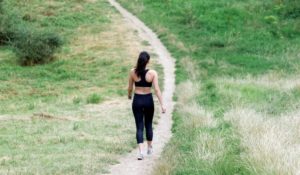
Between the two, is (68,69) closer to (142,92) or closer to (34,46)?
(34,46)

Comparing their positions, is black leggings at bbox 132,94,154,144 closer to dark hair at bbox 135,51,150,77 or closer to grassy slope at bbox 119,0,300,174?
dark hair at bbox 135,51,150,77

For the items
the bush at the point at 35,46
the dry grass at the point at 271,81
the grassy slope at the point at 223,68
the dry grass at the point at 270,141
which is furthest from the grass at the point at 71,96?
the dry grass at the point at 271,81

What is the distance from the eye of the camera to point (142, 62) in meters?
10.2

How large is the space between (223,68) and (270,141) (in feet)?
51.4

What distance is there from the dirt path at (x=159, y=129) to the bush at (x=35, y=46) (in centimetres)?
504

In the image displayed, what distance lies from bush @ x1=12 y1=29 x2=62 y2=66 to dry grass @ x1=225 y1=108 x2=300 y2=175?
17.8 meters

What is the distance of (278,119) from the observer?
11273mm

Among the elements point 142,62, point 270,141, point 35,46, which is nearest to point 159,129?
point 142,62

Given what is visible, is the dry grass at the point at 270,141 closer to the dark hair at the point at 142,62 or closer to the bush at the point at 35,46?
the dark hair at the point at 142,62

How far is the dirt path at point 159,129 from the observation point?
401 inches

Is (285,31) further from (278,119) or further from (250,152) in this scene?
(250,152)

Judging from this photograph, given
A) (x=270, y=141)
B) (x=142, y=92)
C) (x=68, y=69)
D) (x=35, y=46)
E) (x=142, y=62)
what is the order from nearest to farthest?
(x=270, y=141) < (x=142, y=62) < (x=142, y=92) < (x=68, y=69) < (x=35, y=46)

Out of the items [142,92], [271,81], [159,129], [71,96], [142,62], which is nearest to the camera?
[142,62]

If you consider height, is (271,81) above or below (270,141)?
below
